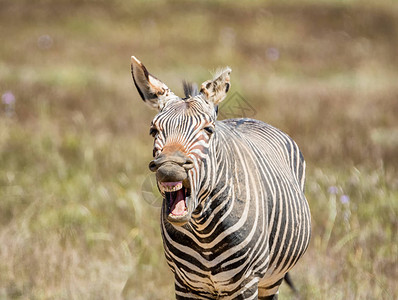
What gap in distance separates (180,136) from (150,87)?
434mm

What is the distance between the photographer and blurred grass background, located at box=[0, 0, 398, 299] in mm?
5656

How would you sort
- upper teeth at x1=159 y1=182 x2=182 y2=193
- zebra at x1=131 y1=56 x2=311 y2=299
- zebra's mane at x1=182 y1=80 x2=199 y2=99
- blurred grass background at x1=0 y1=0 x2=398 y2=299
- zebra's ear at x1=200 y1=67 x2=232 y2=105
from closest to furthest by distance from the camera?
upper teeth at x1=159 y1=182 x2=182 y2=193, zebra at x1=131 y1=56 x2=311 y2=299, zebra's ear at x1=200 y1=67 x2=232 y2=105, zebra's mane at x1=182 y1=80 x2=199 y2=99, blurred grass background at x1=0 y1=0 x2=398 y2=299

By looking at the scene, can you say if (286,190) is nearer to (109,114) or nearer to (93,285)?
(93,285)

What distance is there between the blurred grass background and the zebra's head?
251 cm

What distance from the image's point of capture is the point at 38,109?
10.3 metres

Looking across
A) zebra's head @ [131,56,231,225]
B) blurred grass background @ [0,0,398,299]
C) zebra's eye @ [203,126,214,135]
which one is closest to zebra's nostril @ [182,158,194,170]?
zebra's head @ [131,56,231,225]

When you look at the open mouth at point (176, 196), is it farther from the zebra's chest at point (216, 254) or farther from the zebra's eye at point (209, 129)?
the zebra's chest at point (216, 254)

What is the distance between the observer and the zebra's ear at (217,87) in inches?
122

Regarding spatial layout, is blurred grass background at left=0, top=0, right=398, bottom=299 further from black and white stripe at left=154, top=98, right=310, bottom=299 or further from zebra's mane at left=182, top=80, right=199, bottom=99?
zebra's mane at left=182, top=80, right=199, bottom=99

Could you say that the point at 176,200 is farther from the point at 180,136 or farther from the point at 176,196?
the point at 180,136

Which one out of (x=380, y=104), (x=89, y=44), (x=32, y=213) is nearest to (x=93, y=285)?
(x=32, y=213)

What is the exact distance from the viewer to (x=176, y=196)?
2.81 meters

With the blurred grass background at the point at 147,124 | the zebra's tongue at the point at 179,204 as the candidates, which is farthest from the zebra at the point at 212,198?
the blurred grass background at the point at 147,124

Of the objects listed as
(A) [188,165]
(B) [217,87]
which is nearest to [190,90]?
(B) [217,87]
